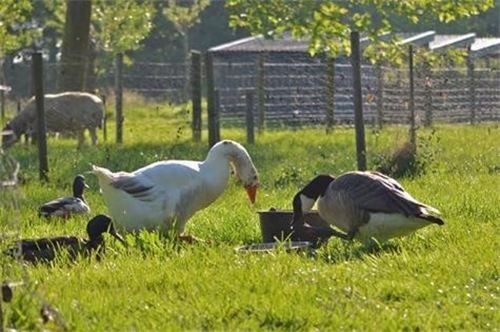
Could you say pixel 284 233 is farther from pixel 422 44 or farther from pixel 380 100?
pixel 422 44

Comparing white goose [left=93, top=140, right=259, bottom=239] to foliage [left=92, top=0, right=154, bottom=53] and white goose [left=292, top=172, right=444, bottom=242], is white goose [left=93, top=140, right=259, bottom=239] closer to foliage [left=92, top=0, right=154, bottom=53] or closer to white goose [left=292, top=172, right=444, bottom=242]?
white goose [left=292, top=172, right=444, bottom=242]

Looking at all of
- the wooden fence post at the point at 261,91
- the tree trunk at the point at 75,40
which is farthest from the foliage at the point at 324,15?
the tree trunk at the point at 75,40

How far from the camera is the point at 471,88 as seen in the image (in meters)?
27.4

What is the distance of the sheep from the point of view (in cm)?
2352

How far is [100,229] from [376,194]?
7.04ft

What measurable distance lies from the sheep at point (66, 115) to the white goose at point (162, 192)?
13.6 metres

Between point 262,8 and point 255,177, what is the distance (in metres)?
11.3

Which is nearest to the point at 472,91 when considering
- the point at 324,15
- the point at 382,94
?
the point at 382,94

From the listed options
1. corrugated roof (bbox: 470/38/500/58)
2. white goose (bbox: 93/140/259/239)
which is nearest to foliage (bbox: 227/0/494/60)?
white goose (bbox: 93/140/259/239)

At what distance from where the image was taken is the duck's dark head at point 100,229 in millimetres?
9336

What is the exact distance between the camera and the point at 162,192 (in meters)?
9.91

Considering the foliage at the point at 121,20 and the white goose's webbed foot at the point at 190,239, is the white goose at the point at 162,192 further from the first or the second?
the foliage at the point at 121,20

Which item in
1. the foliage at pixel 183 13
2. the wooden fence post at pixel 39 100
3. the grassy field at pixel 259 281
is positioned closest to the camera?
the grassy field at pixel 259 281

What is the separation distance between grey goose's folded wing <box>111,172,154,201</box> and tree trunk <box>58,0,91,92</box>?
1809 cm
